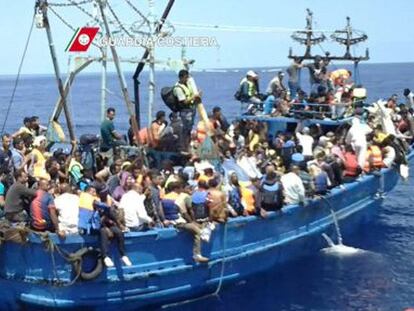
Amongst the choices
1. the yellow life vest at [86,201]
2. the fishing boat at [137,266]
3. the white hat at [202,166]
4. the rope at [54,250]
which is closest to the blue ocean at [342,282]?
the fishing boat at [137,266]

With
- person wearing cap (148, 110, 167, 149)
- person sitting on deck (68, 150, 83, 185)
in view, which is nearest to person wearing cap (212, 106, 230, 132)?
person wearing cap (148, 110, 167, 149)

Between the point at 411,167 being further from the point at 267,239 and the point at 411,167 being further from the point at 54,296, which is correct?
the point at 54,296

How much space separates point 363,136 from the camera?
20688 millimetres

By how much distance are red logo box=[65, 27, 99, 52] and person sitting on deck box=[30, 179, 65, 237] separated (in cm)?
372

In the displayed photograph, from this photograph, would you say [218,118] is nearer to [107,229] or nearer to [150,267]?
[150,267]

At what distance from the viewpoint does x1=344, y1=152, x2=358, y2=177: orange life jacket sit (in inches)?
797

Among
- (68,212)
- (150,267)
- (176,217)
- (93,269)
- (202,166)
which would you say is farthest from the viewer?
(202,166)

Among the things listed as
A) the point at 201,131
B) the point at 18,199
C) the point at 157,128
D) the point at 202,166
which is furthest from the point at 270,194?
the point at 18,199

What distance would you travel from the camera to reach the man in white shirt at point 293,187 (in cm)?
1773

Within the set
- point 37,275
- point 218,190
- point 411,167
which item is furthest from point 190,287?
point 411,167

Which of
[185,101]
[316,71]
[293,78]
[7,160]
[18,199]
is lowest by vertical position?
[18,199]

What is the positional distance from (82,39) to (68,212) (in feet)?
13.8

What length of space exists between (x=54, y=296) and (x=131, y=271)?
1492 millimetres

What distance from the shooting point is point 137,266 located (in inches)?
583
